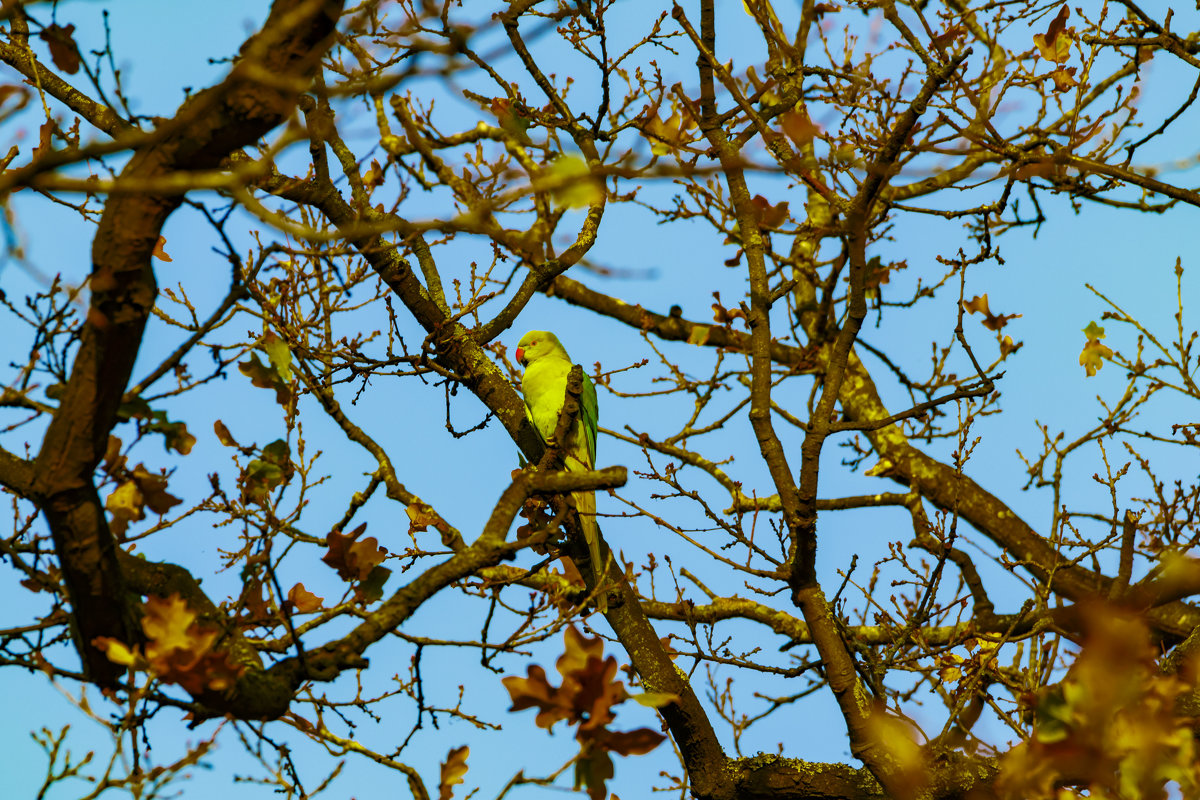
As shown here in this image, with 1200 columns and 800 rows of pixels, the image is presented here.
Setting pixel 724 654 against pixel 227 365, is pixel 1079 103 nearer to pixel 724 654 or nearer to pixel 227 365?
pixel 724 654

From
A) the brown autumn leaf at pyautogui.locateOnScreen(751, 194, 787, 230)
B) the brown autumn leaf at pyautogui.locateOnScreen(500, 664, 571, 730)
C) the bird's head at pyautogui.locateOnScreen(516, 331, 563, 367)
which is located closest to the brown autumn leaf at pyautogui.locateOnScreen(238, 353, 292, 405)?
the brown autumn leaf at pyautogui.locateOnScreen(500, 664, 571, 730)

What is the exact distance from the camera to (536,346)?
5559 millimetres

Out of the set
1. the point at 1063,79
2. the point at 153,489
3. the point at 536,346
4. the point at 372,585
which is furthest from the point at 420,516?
the point at 1063,79

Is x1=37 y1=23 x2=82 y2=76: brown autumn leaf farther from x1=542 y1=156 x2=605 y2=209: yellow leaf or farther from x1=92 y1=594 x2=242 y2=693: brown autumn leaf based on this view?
x1=542 y1=156 x2=605 y2=209: yellow leaf

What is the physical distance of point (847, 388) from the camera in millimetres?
6039

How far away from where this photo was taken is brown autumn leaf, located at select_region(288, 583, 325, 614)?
2.46 meters

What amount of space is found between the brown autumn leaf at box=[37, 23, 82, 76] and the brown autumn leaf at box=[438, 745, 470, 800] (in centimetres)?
194

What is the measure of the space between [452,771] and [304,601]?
0.58 meters

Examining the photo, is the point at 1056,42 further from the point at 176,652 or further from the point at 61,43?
the point at 176,652

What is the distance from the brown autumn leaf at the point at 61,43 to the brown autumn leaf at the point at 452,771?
1939 millimetres

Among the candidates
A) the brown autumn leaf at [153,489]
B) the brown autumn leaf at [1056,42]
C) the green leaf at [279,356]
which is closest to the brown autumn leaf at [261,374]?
the green leaf at [279,356]

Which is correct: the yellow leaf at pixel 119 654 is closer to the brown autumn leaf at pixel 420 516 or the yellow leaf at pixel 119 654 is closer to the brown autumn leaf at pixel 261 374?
the brown autumn leaf at pixel 261 374

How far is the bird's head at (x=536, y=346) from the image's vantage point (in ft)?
18.2

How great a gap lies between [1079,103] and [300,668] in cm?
374
